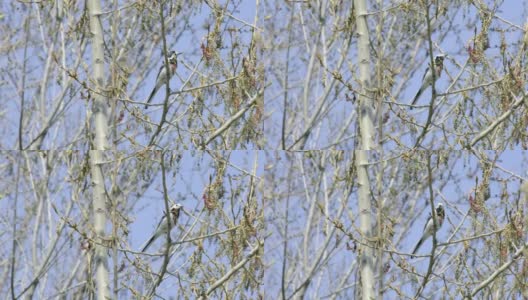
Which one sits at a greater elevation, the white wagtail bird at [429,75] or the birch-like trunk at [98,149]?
the white wagtail bird at [429,75]

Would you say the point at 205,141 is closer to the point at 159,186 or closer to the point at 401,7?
the point at 159,186

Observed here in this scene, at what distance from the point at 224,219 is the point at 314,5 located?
4.29ft

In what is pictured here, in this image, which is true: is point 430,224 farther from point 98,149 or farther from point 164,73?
point 98,149

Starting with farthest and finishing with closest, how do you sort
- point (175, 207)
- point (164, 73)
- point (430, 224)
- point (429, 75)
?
point (429, 75), point (164, 73), point (430, 224), point (175, 207)

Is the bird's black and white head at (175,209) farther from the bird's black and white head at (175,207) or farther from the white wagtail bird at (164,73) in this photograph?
the white wagtail bird at (164,73)

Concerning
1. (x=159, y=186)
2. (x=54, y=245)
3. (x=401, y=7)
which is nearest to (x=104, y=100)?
(x=159, y=186)

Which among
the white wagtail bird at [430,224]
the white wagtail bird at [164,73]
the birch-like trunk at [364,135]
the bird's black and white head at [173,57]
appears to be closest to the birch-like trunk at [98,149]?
the white wagtail bird at [164,73]

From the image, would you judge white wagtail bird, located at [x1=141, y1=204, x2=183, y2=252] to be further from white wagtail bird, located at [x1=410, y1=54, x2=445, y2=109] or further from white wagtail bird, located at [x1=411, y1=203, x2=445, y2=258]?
white wagtail bird, located at [x1=410, y1=54, x2=445, y2=109]

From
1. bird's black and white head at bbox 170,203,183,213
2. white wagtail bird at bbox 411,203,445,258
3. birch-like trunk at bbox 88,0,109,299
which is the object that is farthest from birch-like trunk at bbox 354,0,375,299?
birch-like trunk at bbox 88,0,109,299

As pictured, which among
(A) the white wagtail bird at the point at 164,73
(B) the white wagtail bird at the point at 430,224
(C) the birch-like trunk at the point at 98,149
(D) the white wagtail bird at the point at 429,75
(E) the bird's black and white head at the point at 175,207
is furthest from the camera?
(D) the white wagtail bird at the point at 429,75

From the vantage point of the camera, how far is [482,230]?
5.93 meters

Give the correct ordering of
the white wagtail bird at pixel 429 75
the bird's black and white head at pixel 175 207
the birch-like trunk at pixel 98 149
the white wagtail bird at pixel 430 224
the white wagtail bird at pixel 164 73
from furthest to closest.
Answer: the white wagtail bird at pixel 429 75 < the white wagtail bird at pixel 164 73 < the white wagtail bird at pixel 430 224 < the bird's black and white head at pixel 175 207 < the birch-like trunk at pixel 98 149

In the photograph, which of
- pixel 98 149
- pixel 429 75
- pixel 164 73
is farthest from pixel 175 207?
pixel 429 75

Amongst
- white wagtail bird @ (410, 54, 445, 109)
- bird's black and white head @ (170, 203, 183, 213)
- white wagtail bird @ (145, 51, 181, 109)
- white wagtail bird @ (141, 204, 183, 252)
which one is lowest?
white wagtail bird @ (141, 204, 183, 252)
